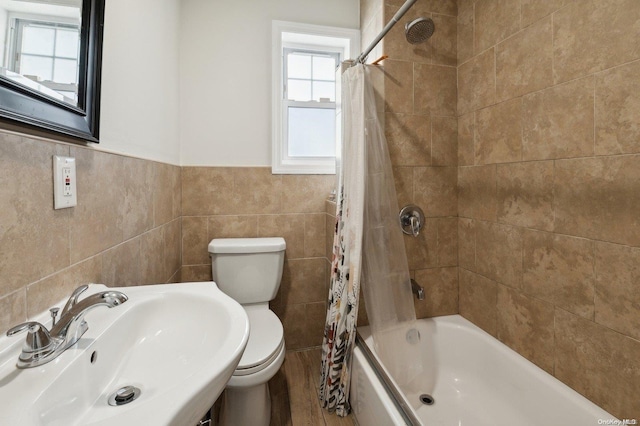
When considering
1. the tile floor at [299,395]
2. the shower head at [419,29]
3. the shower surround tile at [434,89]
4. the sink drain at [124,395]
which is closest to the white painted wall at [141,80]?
the sink drain at [124,395]

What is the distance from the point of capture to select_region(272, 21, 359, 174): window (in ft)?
6.38

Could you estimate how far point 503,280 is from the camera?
55.7 inches

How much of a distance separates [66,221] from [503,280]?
1.75m

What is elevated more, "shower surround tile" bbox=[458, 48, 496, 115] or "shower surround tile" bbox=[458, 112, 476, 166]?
"shower surround tile" bbox=[458, 48, 496, 115]

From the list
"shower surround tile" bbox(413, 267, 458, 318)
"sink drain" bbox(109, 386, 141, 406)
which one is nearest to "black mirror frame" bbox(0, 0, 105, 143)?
"sink drain" bbox(109, 386, 141, 406)

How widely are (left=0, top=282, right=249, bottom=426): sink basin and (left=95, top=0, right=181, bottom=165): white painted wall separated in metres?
0.57

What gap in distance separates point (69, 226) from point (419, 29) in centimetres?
143

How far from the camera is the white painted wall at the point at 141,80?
1012 mm

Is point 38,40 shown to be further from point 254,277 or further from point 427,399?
point 427,399

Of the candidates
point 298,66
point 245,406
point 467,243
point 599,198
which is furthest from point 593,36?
point 245,406

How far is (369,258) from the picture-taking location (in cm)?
146

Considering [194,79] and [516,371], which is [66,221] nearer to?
[194,79]

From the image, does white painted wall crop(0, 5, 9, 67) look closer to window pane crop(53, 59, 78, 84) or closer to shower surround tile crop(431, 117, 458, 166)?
window pane crop(53, 59, 78, 84)

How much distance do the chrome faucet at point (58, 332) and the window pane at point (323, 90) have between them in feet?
6.21
